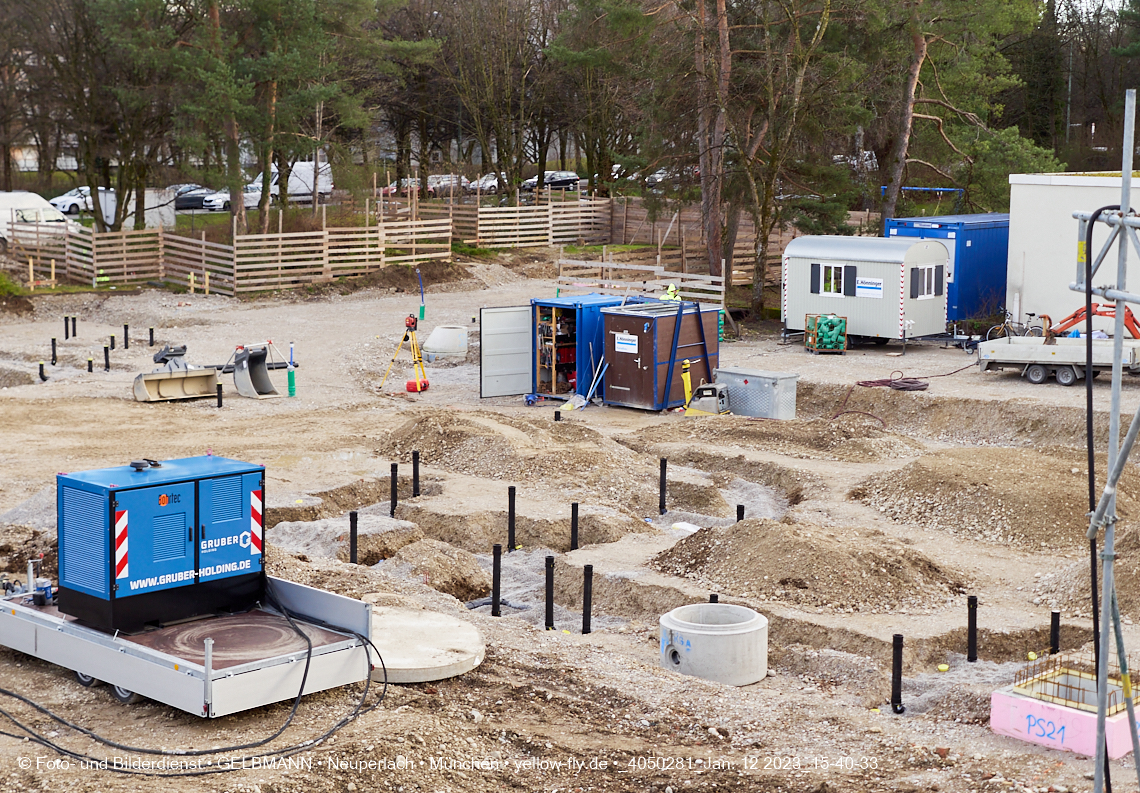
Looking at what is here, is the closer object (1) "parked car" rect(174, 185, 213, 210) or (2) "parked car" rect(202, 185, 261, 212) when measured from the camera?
(2) "parked car" rect(202, 185, 261, 212)

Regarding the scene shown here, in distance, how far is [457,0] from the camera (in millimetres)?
66250

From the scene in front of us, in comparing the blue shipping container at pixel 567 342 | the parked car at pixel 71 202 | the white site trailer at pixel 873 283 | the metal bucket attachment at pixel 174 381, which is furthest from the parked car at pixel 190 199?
the blue shipping container at pixel 567 342

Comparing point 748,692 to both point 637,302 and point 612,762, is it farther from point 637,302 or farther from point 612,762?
point 637,302

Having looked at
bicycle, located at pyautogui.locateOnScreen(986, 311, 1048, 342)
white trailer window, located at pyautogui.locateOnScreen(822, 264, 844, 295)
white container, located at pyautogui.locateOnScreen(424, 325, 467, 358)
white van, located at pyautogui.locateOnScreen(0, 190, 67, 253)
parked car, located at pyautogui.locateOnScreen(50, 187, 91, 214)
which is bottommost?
white container, located at pyautogui.locateOnScreen(424, 325, 467, 358)

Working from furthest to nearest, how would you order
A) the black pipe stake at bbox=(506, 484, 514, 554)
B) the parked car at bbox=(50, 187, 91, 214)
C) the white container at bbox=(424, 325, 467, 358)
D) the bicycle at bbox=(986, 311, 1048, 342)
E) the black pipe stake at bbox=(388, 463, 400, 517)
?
the parked car at bbox=(50, 187, 91, 214) < the white container at bbox=(424, 325, 467, 358) < the bicycle at bbox=(986, 311, 1048, 342) < the black pipe stake at bbox=(388, 463, 400, 517) < the black pipe stake at bbox=(506, 484, 514, 554)

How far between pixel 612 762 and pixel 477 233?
146 feet

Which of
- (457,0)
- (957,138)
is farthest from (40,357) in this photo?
(457,0)

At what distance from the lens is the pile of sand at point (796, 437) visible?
23.4 m

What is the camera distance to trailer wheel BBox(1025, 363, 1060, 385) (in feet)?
93.7

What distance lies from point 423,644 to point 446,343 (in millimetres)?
21438

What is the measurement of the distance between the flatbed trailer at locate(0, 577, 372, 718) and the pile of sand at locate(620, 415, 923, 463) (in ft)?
41.8

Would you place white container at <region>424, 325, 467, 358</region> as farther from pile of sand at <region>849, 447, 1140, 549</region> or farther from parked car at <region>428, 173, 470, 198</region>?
parked car at <region>428, 173, 470, 198</region>

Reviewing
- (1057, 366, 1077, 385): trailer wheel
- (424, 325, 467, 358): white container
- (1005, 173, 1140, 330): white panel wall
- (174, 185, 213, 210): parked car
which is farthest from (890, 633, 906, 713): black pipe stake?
(174, 185, 213, 210): parked car

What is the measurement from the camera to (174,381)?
27781 mm
